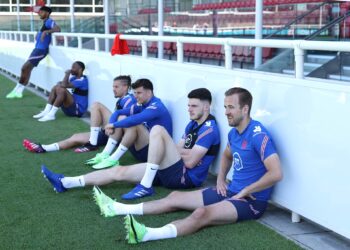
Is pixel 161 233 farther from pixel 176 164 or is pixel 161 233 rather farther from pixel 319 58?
pixel 319 58

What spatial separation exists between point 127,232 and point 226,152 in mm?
1098

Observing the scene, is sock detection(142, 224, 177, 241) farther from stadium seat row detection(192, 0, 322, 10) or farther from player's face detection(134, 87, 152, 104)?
stadium seat row detection(192, 0, 322, 10)

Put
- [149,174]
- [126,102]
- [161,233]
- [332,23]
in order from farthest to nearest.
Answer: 1. [332,23]
2. [126,102]
3. [149,174]
4. [161,233]

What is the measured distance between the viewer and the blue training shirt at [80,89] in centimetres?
911

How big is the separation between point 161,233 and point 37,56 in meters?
8.97

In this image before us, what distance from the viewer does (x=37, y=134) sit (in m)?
7.87

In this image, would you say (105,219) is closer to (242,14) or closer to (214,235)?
(214,235)

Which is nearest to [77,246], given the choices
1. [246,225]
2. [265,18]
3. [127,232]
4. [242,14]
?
[127,232]

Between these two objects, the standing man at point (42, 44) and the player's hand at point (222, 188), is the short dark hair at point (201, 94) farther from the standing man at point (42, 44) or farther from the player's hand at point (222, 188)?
the standing man at point (42, 44)

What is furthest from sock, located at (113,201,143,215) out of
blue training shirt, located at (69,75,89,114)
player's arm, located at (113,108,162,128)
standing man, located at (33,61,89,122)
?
blue training shirt, located at (69,75,89,114)

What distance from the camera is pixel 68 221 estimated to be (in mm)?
4086

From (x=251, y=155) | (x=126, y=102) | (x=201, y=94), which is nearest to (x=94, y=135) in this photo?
(x=126, y=102)

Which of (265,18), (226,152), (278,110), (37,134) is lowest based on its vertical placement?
(37,134)

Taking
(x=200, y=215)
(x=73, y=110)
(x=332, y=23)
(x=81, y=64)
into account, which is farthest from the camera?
(x=73, y=110)
